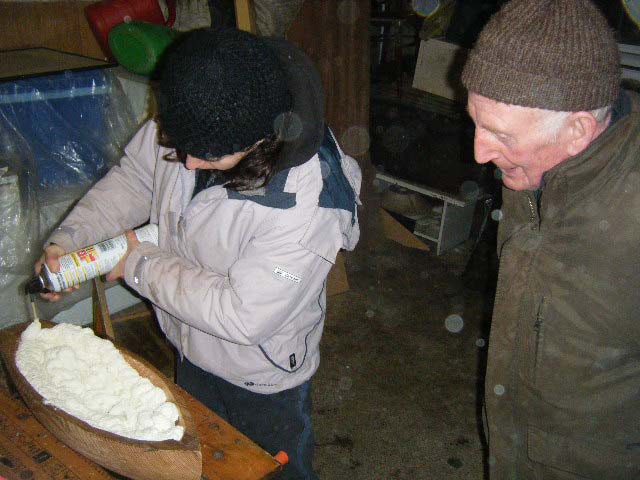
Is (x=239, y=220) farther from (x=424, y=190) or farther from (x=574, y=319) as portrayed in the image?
(x=424, y=190)

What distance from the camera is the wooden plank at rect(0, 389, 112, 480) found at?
0.97m

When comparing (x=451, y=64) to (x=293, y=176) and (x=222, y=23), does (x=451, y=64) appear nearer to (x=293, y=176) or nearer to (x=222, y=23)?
(x=222, y=23)

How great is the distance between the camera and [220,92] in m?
0.98

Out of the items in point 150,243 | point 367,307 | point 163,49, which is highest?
point 163,49

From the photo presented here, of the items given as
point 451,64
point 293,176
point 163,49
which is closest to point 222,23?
point 163,49

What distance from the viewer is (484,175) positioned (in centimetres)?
371

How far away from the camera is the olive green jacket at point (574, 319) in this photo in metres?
0.89

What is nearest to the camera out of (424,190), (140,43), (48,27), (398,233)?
(140,43)

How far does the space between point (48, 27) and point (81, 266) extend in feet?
6.02

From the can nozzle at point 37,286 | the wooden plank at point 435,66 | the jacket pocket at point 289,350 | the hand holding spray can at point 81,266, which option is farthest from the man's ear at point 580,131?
the wooden plank at point 435,66

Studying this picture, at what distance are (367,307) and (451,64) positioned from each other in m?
1.66

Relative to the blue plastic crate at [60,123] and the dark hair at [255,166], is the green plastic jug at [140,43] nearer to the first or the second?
the blue plastic crate at [60,123]

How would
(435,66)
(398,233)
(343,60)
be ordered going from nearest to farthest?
(343,60), (435,66), (398,233)

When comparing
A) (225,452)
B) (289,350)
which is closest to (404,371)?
(289,350)
